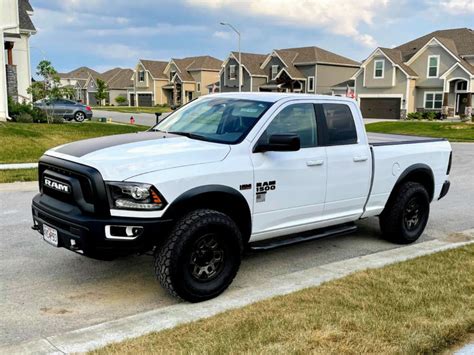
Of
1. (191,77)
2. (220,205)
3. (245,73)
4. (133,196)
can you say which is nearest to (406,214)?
(220,205)

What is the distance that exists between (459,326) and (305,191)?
82.8 inches

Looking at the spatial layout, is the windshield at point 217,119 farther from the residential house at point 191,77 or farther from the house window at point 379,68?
the residential house at point 191,77

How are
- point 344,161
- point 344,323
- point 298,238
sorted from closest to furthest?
point 344,323
point 298,238
point 344,161

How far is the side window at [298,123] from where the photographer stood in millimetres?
5574

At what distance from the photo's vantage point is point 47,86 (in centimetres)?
2262

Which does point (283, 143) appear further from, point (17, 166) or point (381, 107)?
point (381, 107)

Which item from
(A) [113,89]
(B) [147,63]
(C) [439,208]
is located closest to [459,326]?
(C) [439,208]

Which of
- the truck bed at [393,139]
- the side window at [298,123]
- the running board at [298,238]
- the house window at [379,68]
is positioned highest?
the house window at [379,68]

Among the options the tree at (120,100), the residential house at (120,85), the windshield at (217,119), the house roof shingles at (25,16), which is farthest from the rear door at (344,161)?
the residential house at (120,85)

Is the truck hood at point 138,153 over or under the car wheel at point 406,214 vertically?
over

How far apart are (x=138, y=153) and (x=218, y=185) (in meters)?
0.79

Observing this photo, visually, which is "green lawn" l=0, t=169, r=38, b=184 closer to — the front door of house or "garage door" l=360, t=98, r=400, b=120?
"garage door" l=360, t=98, r=400, b=120

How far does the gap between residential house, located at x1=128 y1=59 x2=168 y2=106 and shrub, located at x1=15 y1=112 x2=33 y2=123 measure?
55.4 metres

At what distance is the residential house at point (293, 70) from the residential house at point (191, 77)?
10.4 m
